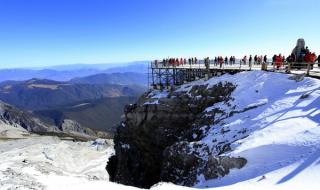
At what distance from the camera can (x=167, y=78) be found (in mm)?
49094

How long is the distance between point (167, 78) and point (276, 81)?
81.0 feet

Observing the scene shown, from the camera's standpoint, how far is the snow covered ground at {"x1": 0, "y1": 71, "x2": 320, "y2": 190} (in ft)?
44.9

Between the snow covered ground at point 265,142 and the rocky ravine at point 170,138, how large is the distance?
43.0 inches

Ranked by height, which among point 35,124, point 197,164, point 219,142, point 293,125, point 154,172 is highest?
point 293,125

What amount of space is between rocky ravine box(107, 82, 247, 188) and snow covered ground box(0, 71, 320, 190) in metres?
1.09

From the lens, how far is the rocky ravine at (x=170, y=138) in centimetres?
2022

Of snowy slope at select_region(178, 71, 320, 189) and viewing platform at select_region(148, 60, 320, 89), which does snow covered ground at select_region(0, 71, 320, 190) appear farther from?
viewing platform at select_region(148, 60, 320, 89)

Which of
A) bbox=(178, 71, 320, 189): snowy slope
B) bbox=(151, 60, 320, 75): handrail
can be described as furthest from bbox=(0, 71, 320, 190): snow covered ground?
bbox=(151, 60, 320, 75): handrail

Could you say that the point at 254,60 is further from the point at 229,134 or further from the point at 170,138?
the point at 229,134

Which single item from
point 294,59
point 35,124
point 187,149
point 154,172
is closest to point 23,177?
point 187,149

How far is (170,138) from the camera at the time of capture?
3180 centimetres

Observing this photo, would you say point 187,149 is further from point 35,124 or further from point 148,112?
point 35,124

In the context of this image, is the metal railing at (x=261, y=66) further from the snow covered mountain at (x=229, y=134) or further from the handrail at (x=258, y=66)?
the snow covered mountain at (x=229, y=134)

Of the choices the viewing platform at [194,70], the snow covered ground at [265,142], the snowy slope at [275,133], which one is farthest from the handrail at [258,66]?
the snowy slope at [275,133]
